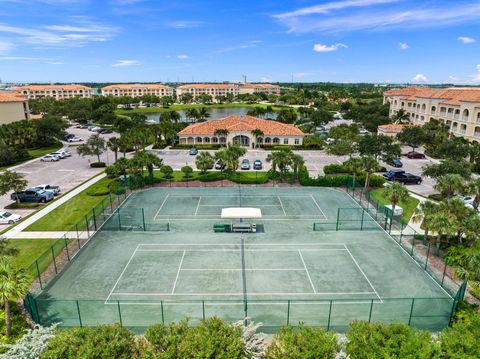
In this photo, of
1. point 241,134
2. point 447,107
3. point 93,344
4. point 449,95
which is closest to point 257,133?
point 241,134

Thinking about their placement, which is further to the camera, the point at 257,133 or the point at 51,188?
the point at 257,133

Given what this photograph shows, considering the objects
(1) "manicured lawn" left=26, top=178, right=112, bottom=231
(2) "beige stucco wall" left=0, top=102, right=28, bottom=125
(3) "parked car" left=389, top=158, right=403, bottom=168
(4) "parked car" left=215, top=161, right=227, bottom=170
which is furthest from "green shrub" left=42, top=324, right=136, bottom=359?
(2) "beige stucco wall" left=0, top=102, right=28, bottom=125

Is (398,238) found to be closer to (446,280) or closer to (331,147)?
(446,280)

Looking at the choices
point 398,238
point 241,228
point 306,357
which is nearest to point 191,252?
point 241,228

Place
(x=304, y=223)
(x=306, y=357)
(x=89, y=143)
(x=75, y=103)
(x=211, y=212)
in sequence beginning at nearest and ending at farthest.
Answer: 1. (x=306, y=357)
2. (x=304, y=223)
3. (x=211, y=212)
4. (x=89, y=143)
5. (x=75, y=103)

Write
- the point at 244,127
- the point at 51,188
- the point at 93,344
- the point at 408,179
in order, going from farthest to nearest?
the point at 244,127
the point at 408,179
the point at 51,188
the point at 93,344

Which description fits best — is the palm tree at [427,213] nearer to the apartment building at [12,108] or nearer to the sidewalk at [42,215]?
the sidewalk at [42,215]

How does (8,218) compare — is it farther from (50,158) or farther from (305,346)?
(305,346)

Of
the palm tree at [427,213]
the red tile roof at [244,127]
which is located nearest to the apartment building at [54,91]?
the red tile roof at [244,127]
